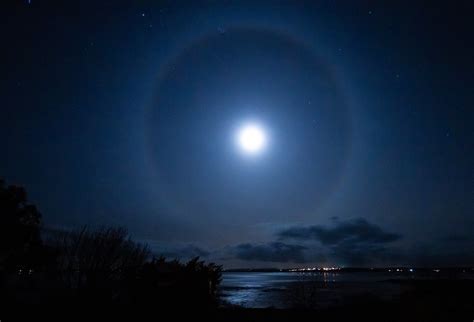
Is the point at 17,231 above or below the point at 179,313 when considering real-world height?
above

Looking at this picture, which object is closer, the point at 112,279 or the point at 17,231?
the point at 112,279

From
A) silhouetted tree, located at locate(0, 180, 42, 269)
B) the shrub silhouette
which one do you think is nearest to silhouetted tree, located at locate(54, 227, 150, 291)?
the shrub silhouette

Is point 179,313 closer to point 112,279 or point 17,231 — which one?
point 112,279

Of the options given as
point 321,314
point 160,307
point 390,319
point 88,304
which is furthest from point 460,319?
point 88,304

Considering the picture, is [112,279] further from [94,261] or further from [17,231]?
[17,231]

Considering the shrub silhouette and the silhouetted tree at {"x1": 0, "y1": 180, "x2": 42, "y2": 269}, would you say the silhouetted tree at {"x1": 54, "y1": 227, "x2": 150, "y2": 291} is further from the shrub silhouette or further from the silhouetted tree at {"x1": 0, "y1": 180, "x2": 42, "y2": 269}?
the silhouetted tree at {"x1": 0, "y1": 180, "x2": 42, "y2": 269}

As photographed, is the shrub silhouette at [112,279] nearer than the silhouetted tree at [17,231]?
Yes

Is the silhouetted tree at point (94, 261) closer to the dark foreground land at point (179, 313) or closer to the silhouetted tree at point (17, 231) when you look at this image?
the dark foreground land at point (179, 313)

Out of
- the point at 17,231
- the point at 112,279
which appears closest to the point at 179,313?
the point at 112,279

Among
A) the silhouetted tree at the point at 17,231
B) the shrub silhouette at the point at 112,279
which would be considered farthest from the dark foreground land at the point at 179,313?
the silhouetted tree at the point at 17,231

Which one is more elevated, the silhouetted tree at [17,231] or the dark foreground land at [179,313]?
the silhouetted tree at [17,231]

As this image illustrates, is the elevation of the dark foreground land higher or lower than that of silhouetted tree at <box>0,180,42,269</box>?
lower
